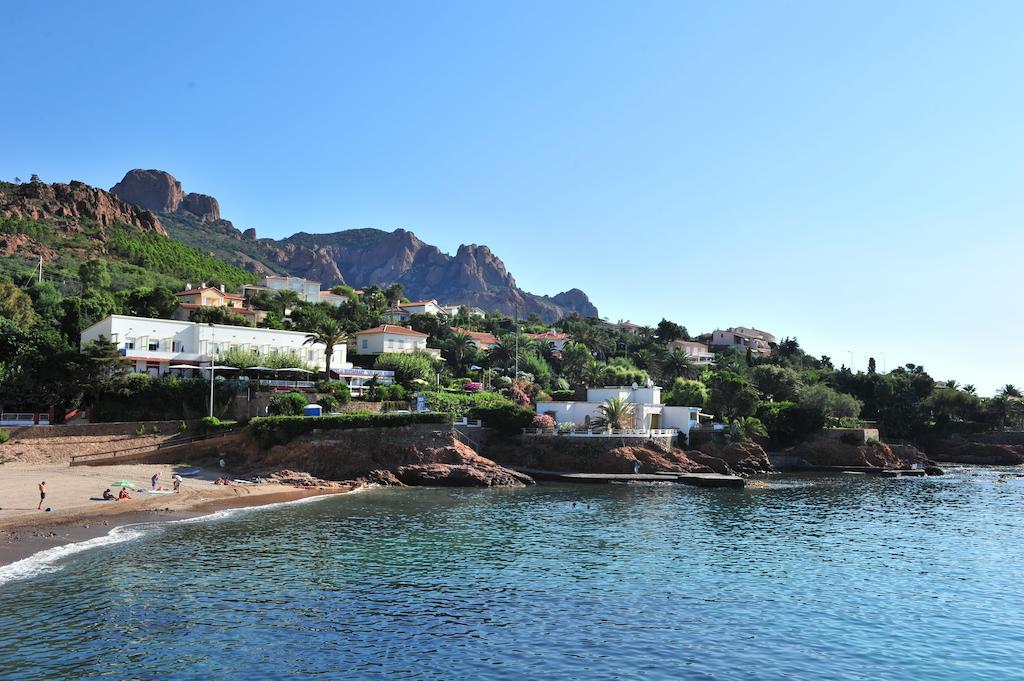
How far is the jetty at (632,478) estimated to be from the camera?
62375 mm

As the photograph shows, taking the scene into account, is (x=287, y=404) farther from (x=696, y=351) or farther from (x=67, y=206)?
(x=67, y=206)

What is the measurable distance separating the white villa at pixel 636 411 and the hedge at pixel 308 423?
725 inches

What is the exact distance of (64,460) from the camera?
53.1 m

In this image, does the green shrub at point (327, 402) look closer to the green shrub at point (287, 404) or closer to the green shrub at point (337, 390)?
the green shrub at point (337, 390)

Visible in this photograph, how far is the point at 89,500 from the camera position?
43.9 metres

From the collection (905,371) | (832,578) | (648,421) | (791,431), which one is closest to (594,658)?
(832,578)

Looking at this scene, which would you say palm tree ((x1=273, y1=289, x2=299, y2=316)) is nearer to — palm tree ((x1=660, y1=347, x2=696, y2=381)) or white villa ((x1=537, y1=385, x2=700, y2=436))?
white villa ((x1=537, y1=385, x2=700, y2=436))

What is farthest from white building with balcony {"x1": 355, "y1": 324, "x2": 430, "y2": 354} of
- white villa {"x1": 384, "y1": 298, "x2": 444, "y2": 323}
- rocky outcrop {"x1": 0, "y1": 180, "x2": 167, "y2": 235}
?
rocky outcrop {"x1": 0, "y1": 180, "x2": 167, "y2": 235}

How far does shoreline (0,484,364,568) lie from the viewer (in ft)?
110

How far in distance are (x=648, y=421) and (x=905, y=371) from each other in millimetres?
83383

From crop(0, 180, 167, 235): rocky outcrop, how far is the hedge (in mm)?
107288

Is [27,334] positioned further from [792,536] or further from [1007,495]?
[1007,495]

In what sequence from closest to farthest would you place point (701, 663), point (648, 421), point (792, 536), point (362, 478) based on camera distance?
point (701, 663) → point (792, 536) → point (362, 478) → point (648, 421)

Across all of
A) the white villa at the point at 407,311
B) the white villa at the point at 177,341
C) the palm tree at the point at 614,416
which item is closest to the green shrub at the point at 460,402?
the palm tree at the point at 614,416
